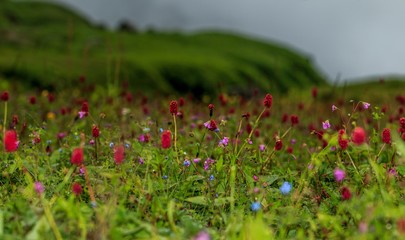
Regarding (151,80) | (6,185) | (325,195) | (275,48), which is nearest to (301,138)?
(325,195)

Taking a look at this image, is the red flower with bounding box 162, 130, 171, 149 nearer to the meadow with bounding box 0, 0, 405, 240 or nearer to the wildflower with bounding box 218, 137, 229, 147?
the meadow with bounding box 0, 0, 405, 240

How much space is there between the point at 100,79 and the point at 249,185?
4629 cm

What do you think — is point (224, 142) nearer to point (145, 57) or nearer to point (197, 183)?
point (197, 183)

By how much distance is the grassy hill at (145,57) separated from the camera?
4912 centimetres

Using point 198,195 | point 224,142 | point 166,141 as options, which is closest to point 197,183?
point 198,195

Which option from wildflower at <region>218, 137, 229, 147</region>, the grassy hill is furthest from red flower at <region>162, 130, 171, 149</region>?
the grassy hill

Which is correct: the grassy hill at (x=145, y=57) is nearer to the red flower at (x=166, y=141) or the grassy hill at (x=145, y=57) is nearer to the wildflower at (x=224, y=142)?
the wildflower at (x=224, y=142)

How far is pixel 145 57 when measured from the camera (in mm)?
71562

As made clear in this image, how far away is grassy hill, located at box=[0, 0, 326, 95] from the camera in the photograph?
49125mm

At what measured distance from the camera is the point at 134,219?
361cm

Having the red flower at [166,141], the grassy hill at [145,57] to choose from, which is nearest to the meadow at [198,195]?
the red flower at [166,141]

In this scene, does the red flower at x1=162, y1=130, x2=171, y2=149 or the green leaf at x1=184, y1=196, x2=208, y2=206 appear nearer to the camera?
the red flower at x1=162, y1=130, x2=171, y2=149

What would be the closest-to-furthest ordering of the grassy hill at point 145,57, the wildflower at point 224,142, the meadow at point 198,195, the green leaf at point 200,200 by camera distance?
the meadow at point 198,195 < the green leaf at point 200,200 < the wildflower at point 224,142 < the grassy hill at point 145,57

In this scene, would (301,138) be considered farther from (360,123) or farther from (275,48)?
(275,48)
